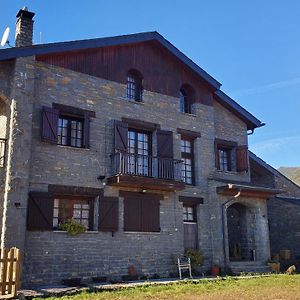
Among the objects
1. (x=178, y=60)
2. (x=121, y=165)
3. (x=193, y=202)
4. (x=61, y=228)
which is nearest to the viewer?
(x=61, y=228)

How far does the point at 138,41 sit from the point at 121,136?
14.0 ft

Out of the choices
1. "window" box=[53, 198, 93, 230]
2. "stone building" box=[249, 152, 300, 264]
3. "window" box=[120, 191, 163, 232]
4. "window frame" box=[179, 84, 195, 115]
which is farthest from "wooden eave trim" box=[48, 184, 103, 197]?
"stone building" box=[249, 152, 300, 264]

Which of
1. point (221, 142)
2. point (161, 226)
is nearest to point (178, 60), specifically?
point (221, 142)

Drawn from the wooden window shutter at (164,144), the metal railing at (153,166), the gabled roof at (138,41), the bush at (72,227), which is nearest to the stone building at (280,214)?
the gabled roof at (138,41)

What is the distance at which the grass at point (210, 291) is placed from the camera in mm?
10477

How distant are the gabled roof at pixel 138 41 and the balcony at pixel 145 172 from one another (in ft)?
14.1

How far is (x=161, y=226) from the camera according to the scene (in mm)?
16484

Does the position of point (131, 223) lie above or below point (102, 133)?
below

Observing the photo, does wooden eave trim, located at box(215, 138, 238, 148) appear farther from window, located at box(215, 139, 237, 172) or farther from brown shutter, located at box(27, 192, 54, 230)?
brown shutter, located at box(27, 192, 54, 230)

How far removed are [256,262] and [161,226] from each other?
499 cm

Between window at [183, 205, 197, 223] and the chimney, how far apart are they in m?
8.98

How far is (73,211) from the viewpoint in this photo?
48.1 ft

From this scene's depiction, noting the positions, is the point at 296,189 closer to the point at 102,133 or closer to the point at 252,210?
the point at 252,210

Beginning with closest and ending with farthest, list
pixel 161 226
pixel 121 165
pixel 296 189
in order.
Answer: pixel 121 165 → pixel 161 226 → pixel 296 189
